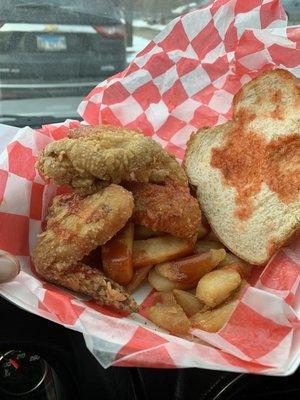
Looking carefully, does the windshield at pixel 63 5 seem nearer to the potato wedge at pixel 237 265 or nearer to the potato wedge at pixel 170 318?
the potato wedge at pixel 237 265

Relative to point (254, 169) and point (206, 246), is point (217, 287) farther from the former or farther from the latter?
point (254, 169)

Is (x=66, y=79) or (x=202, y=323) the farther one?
(x=66, y=79)

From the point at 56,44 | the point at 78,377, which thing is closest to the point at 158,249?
the point at 78,377

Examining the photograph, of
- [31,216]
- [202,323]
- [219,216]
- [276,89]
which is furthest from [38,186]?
[276,89]

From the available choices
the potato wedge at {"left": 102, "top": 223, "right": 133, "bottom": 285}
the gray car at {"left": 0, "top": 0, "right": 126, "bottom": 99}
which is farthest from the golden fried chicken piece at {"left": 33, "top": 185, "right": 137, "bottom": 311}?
the gray car at {"left": 0, "top": 0, "right": 126, "bottom": 99}

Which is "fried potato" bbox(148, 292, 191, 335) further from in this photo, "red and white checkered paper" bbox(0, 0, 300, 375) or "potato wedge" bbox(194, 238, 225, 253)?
"potato wedge" bbox(194, 238, 225, 253)

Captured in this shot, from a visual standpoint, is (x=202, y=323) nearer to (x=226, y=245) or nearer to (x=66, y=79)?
(x=226, y=245)
